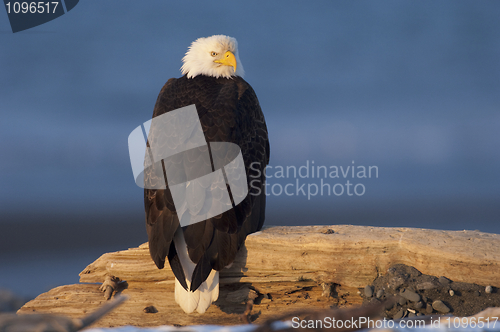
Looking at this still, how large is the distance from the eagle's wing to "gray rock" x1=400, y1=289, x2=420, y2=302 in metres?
1.86

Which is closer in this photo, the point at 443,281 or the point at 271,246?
the point at 443,281

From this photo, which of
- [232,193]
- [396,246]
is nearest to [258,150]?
[232,193]

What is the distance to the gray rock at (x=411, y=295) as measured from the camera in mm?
3921

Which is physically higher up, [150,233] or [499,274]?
[150,233]

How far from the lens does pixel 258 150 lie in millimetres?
4977

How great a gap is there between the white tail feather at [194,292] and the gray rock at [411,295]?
6.76 feet

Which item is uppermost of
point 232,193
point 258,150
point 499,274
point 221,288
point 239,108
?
point 239,108

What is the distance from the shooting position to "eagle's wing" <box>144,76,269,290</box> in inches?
156

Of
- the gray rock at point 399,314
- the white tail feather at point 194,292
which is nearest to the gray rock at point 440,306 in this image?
the gray rock at point 399,314

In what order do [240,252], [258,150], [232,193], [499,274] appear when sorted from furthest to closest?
1. [258,150]
2. [240,252]
3. [232,193]
4. [499,274]

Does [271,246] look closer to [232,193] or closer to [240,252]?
[240,252]

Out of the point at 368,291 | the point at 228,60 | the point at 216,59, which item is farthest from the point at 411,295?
the point at 216,59

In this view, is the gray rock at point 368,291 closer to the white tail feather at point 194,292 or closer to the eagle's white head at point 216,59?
the white tail feather at point 194,292

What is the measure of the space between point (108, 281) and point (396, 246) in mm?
3773
